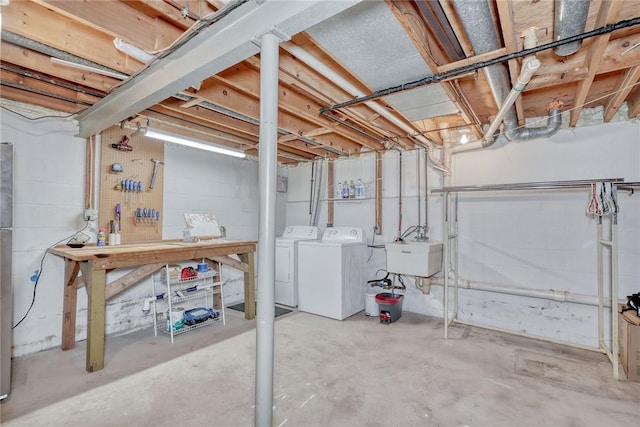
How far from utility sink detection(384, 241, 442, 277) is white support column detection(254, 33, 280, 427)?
2.49m

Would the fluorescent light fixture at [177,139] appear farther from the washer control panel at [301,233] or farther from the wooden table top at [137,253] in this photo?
the washer control panel at [301,233]

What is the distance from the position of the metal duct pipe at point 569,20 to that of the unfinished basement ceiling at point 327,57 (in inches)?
0.6

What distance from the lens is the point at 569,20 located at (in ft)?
5.23

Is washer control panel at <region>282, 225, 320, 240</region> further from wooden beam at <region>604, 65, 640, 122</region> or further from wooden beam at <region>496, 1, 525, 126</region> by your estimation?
wooden beam at <region>604, 65, 640, 122</region>

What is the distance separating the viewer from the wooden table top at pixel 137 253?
8.34ft

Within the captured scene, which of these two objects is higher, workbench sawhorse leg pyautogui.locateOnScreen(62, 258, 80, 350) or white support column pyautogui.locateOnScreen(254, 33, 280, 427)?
white support column pyautogui.locateOnScreen(254, 33, 280, 427)

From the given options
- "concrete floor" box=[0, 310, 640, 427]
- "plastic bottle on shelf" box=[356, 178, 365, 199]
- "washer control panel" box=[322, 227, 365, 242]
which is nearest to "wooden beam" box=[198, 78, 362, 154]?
"plastic bottle on shelf" box=[356, 178, 365, 199]

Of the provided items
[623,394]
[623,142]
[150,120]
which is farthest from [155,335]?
[623,142]

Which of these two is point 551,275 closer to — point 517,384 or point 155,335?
point 517,384

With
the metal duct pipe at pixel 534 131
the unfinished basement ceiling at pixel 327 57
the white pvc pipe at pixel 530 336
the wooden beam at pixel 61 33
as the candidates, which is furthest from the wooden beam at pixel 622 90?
the wooden beam at pixel 61 33

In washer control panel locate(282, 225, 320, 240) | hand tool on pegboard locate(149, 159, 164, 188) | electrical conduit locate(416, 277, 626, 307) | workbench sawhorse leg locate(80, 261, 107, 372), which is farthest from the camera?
washer control panel locate(282, 225, 320, 240)

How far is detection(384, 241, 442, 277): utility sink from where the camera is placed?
3546mm

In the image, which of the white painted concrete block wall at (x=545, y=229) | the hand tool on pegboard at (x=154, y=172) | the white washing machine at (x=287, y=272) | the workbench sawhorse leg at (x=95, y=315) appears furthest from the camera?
the white washing machine at (x=287, y=272)

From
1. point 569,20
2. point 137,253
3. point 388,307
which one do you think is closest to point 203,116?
point 137,253
